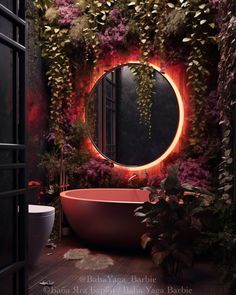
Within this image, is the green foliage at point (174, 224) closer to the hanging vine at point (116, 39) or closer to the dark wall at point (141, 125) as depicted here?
the hanging vine at point (116, 39)

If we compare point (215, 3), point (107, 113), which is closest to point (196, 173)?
point (107, 113)

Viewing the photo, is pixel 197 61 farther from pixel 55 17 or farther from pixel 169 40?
pixel 55 17

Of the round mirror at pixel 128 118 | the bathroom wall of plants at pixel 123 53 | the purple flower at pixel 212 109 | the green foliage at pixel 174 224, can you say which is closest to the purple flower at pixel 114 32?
the bathroom wall of plants at pixel 123 53

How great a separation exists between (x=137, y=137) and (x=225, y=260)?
258 cm

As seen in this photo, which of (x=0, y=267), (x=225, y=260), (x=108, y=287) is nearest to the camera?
(x=0, y=267)

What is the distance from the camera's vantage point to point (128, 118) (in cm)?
504

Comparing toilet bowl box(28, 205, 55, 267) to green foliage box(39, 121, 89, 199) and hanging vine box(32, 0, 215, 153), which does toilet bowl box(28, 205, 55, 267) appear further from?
hanging vine box(32, 0, 215, 153)

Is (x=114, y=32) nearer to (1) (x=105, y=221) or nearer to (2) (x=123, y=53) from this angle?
(2) (x=123, y=53)

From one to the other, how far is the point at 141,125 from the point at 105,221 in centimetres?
145

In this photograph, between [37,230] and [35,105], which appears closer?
[37,230]

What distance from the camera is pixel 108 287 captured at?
10.1 feet

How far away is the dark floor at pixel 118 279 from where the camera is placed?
2.98 meters

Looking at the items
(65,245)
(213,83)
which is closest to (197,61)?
(213,83)

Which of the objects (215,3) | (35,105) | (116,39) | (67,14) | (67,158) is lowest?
(67,158)
